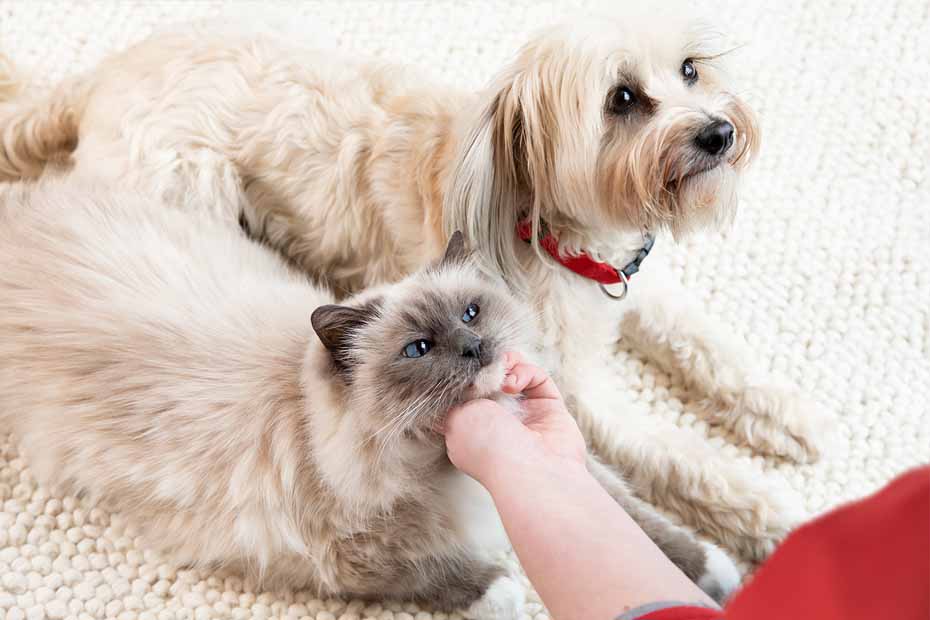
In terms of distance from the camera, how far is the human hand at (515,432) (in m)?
0.96

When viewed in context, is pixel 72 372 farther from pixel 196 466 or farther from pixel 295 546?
pixel 295 546

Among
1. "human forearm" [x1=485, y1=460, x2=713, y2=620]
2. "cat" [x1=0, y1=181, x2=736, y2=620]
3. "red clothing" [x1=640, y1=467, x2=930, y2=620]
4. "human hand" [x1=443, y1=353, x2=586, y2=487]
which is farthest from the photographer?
"cat" [x1=0, y1=181, x2=736, y2=620]

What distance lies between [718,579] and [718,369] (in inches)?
17.7

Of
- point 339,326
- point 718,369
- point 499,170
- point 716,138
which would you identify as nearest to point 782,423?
point 718,369

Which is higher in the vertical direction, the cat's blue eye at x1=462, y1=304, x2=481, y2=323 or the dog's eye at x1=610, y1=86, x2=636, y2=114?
the dog's eye at x1=610, y1=86, x2=636, y2=114

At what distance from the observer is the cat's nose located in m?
1.01

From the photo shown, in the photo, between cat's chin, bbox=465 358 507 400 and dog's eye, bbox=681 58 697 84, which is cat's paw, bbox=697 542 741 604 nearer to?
cat's chin, bbox=465 358 507 400

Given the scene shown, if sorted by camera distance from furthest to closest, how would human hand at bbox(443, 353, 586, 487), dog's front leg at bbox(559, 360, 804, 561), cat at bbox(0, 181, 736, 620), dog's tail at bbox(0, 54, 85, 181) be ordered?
dog's tail at bbox(0, 54, 85, 181) → dog's front leg at bbox(559, 360, 804, 561) → cat at bbox(0, 181, 736, 620) → human hand at bbox(443, 353, 586, 487)

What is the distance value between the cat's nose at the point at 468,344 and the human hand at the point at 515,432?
0.06 metres

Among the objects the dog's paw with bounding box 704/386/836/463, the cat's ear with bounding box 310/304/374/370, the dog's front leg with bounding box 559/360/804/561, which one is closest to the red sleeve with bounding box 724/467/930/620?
the cat's ear with bounding box 310/304/374/370

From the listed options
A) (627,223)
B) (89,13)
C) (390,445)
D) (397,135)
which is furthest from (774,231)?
(89,13)

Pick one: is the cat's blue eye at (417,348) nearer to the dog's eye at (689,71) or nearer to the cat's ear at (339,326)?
the cat's ear at (339,326)

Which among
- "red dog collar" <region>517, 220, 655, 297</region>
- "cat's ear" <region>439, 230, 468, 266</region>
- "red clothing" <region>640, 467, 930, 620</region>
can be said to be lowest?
"red dog collar" <region>517, 220, 655, 297</region>

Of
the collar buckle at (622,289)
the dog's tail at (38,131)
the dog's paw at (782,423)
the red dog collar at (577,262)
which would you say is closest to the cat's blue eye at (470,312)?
the red dog collar at (577,262)
